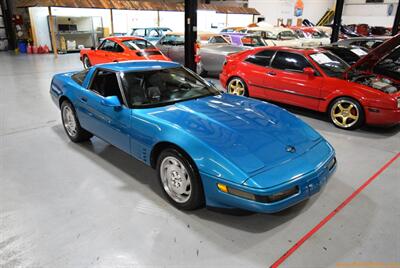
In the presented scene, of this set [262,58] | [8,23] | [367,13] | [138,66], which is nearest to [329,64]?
[262,58]

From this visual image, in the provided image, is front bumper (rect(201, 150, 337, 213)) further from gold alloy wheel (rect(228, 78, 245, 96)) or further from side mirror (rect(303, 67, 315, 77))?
gold alloy wheel (rect(228, 78, 245, 96))

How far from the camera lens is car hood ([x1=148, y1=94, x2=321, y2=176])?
2434mm

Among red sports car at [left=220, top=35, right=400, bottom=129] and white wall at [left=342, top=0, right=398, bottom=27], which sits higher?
white wall at [left=342, top=0, right=398, bottom=27]

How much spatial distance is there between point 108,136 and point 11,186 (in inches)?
43.5

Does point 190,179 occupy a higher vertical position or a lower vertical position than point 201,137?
lower

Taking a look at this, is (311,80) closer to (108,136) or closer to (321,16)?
(108,136)

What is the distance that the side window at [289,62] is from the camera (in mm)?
5605

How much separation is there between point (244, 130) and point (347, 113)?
3079mm

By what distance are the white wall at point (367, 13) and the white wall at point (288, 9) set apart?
1693mm

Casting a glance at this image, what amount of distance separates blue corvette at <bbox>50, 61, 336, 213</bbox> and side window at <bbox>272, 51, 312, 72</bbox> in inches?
101

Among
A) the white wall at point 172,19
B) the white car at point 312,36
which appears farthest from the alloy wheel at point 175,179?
the white wall at point 172,19

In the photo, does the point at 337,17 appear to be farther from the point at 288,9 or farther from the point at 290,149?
the point at 288,9

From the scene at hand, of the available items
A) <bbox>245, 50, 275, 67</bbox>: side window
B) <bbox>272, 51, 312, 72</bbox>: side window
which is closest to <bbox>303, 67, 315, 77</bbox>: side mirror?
<bbox>272, 51, 312, 72</bbox>: side window

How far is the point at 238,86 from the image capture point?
21.6 feet
